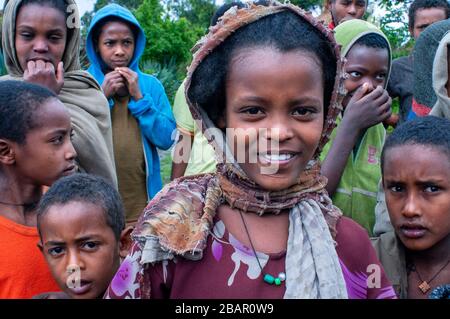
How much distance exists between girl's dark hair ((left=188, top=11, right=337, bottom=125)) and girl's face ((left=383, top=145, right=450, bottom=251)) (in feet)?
2.30

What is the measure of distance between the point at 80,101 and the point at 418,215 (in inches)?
70.3

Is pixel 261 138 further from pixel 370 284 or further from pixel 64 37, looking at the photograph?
pixel 64 37

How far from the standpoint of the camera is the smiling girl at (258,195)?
150 cm

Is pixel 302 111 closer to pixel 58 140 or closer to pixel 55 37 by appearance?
pixel 58 140

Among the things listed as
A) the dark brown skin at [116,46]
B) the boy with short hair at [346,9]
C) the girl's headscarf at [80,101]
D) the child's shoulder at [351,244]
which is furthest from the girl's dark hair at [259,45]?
the boy with short hair at [346,9]

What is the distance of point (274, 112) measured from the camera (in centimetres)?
153

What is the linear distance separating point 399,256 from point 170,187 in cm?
111

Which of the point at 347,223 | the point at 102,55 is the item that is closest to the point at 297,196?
the point at 347,223

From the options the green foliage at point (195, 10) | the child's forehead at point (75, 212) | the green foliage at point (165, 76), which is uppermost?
the green foliage at point (195, 10)

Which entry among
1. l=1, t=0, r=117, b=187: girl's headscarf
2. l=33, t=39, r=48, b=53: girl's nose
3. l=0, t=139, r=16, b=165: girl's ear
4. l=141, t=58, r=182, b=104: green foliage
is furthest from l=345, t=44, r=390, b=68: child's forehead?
l=141, t=58, r=182, b=104: green foliage

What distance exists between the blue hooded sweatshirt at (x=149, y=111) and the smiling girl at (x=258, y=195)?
2.06 metres

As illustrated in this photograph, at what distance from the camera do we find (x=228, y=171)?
1.67m

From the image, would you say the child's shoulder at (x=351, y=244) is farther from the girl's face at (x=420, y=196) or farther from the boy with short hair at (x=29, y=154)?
the boy with short hair at (x=29, y=154)

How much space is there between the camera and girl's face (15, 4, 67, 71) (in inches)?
111
